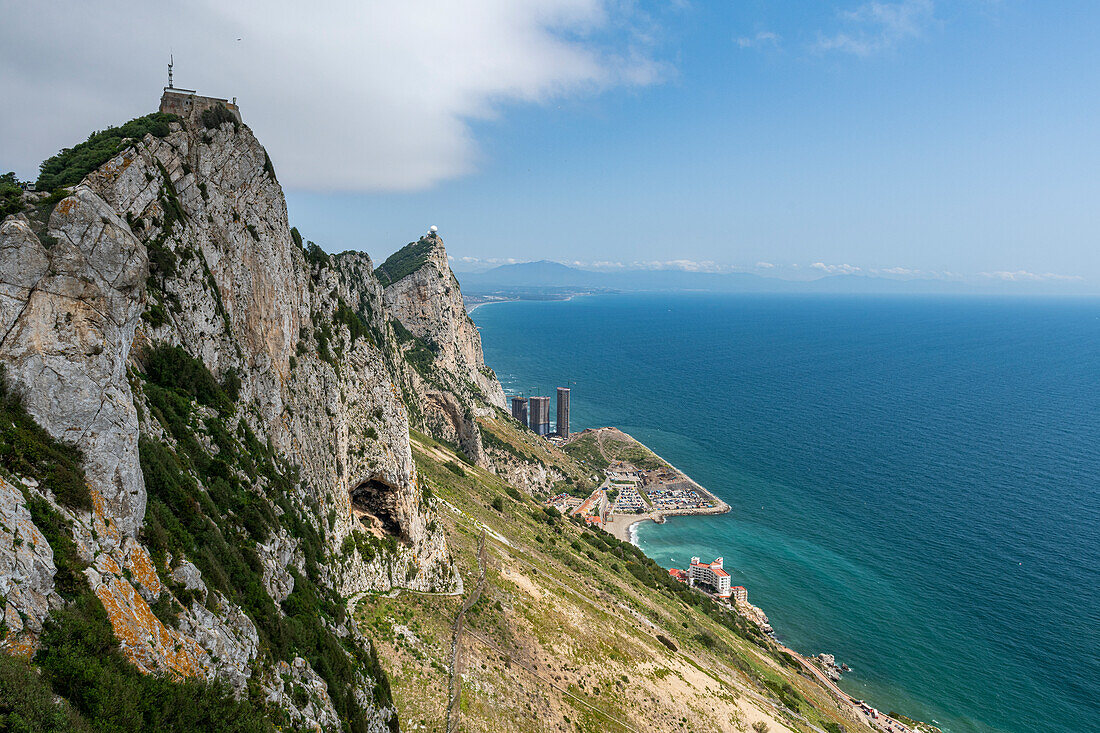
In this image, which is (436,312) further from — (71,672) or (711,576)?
(71,672)

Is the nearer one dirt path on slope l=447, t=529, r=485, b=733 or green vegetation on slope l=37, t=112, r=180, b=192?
green vegetation on slope l=37, t=112, r=180, b=192

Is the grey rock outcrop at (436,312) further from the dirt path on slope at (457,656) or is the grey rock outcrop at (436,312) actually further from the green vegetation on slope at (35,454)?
the green vegetation on slope at (35,454)

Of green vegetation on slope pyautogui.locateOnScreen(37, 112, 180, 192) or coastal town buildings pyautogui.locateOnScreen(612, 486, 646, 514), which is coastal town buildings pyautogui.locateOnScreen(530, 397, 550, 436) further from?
green vegetation on slope pyautogui.locateOnScreen(37, 112, 180, 192)

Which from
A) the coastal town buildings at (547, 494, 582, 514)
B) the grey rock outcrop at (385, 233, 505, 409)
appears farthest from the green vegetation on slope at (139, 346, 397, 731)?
the grey rock outcrop at (385, 233, 505, 409)

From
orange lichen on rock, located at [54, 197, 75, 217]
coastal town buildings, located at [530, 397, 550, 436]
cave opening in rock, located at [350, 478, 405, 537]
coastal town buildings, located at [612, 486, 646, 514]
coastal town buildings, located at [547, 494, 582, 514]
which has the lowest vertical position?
coastal town buildings, located at [612, 486, 646, 514]

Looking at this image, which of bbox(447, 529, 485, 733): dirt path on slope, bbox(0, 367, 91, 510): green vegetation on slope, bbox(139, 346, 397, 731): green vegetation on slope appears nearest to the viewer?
bbox(0, 367, 91, 510): green vegetation on slope

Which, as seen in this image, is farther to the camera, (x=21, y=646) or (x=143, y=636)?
(x=143, y=636)

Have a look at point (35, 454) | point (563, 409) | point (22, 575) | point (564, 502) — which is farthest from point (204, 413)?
point (563, 409)

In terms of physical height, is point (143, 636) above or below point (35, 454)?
below
